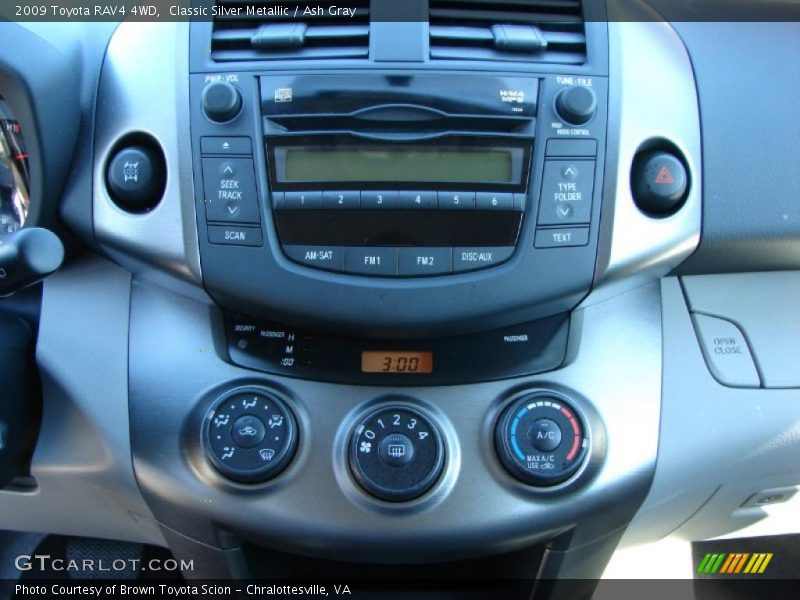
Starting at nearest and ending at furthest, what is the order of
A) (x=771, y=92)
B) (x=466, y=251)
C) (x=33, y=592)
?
1. (x=466, y=251)
2. (x=771, y=92)
3. (x=33, y=592)

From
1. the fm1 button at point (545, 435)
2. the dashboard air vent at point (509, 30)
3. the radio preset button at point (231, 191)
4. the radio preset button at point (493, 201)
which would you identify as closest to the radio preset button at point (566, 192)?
the radio preset button at point (493, 201)

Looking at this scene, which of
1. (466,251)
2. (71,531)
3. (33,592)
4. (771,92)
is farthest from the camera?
(33,592)

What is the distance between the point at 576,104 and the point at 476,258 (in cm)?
24

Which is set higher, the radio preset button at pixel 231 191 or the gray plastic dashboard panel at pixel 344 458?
the radio preset button at pixel 231 191

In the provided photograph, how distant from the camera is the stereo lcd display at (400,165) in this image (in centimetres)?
92

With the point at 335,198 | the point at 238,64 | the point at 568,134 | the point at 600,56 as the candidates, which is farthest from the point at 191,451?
the point at 600,56

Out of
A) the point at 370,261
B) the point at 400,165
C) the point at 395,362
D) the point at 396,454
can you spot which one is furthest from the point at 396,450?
the point at 400,165

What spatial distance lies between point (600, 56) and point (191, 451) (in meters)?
0.75

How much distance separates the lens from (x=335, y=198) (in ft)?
3.03

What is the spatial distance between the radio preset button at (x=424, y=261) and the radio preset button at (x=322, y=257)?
8cm

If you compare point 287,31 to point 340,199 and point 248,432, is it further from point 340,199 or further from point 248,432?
point 248,432

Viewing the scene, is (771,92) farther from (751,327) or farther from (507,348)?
(507,348)

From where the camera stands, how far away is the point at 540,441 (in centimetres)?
92

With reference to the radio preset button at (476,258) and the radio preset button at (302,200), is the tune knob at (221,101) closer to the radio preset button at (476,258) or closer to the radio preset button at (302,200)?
the radio preset button at (302,200)
